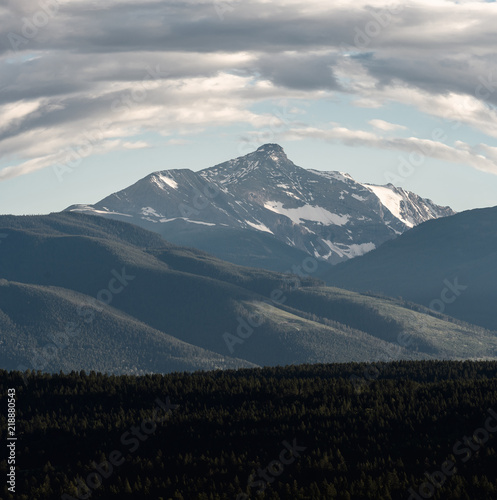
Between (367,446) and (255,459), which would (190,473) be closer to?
(255,459)

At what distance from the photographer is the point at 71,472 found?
641 ft

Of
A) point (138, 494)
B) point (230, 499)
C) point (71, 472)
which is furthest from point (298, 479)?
point (71, 472)

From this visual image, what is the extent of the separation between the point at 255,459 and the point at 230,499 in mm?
31447

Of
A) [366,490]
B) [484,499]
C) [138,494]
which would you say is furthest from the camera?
[138,494]

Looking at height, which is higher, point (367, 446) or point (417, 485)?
point (417, 485)

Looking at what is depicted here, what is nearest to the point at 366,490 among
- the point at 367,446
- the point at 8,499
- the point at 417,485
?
the point at 417,485

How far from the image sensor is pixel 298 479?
575 ft

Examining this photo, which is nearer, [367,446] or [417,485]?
[417,485]

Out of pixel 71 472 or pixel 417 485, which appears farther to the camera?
pixel 71 472

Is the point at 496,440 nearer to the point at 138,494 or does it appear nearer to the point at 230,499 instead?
the point at 230,499

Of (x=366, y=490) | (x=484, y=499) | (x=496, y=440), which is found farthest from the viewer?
(x=496, y=440)

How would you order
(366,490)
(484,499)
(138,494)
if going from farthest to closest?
(138,494)
(366,490)
(484,499)

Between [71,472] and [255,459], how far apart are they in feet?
124

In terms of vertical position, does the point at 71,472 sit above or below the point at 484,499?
below
